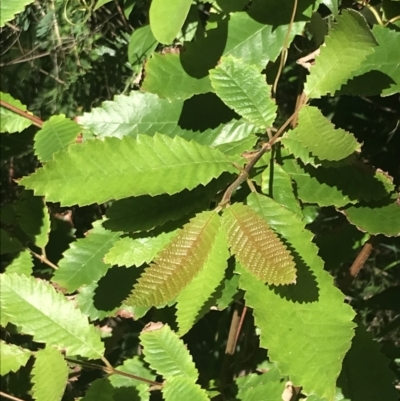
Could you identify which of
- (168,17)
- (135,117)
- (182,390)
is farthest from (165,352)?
(168,17)

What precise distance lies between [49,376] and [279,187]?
1.79 ft

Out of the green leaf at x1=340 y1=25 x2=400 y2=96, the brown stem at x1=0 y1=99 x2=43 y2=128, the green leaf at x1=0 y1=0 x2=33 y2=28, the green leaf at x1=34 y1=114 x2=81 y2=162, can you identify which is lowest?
the green leaf at x1=34 y1=114 x2=81 y2=162

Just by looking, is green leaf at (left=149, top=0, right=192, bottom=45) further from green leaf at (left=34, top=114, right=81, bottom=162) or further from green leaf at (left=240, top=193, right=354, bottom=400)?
green leaf at (left=34, top=114, right=81, bottom=162)

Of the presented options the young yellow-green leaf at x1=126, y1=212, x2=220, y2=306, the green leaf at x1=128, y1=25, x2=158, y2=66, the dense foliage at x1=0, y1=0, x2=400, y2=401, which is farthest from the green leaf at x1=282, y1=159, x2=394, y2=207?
the green leaf at x1=128, y1=25, x2=158, y2=66

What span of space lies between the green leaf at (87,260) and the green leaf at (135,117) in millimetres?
193

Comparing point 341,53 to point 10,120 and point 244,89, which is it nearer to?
point 244,89

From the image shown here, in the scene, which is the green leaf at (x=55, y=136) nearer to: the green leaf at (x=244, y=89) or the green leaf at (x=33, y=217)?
the green leaf at (x=33, y=217)

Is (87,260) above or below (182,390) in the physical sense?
above

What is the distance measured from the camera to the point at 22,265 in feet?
4.05

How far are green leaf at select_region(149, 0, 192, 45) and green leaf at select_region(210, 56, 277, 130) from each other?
96 mm

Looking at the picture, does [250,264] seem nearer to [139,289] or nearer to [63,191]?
[139,289]

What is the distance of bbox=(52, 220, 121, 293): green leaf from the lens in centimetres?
107

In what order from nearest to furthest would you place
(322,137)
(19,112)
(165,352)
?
(322,137), (165,352), (19,112)

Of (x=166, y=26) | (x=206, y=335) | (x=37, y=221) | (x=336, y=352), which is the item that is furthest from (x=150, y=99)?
(x=206, y=335)
